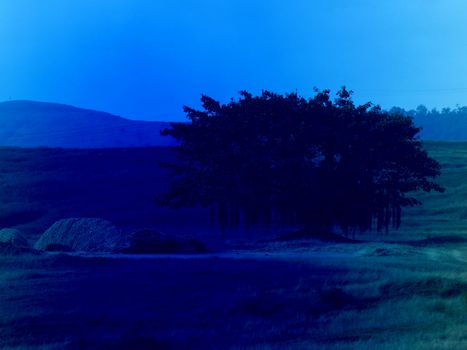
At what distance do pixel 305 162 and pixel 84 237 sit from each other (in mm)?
13646

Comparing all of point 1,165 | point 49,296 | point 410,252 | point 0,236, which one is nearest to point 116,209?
point 1,165

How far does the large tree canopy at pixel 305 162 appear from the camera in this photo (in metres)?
39.8

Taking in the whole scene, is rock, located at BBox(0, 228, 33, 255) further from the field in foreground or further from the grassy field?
the field in foreground

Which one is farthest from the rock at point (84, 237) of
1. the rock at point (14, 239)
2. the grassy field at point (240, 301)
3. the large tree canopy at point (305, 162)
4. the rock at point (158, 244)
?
the large tree canopy at point (305, 162)

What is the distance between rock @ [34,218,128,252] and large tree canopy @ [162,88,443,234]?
33.4 feet

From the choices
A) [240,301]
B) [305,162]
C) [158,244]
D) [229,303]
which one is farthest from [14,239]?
[305,162]

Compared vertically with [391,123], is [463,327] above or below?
below

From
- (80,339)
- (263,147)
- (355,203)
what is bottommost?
(80,339)

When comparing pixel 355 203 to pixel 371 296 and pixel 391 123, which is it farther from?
pixel 371 296

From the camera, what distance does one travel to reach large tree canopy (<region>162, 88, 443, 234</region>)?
39844 mm

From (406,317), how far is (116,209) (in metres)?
44.5

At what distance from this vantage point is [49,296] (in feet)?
61.7

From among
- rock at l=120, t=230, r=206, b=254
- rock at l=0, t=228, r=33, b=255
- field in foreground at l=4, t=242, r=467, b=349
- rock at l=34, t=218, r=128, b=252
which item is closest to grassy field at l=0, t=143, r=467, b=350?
field in foreground at l=4, t=242, r=467, b=349

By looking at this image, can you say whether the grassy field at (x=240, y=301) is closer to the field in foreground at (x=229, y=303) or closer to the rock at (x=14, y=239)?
the field in foreground at (x=229, y=303)
